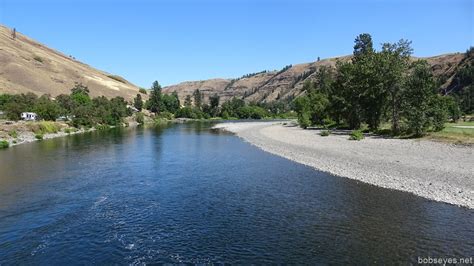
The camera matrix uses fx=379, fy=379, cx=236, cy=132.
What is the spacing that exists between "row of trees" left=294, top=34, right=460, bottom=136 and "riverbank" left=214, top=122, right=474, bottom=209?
705 centimetres

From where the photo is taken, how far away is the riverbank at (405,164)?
24578 millimetres

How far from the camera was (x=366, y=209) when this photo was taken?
70.7ft

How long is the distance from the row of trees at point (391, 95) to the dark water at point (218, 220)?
2919cm

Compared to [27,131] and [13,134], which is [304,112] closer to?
[27,131]

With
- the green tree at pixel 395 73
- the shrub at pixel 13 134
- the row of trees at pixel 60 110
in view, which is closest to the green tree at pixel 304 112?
the green tree at pixel 395 73

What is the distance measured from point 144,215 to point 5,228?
6.82m

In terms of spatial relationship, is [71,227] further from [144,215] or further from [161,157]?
[161,157]

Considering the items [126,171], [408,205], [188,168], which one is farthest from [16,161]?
[408,205]

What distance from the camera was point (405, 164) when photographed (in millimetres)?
33562

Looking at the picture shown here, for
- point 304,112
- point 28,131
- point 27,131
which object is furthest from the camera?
point 304,112

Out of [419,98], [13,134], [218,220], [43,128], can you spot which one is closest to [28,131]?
[43,128]

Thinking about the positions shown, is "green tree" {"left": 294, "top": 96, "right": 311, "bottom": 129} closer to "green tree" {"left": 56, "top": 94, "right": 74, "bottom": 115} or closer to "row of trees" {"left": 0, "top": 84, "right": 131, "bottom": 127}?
"row of trees" {"left": 0, "top": 84, "right": 131, "bottom": 127}

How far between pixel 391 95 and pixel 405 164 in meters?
32.6

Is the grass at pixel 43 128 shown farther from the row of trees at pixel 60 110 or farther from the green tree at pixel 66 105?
the green tree at pixel 66 105
